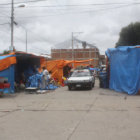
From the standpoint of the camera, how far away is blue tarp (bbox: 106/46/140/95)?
42.6ft

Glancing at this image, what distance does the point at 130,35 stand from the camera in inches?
1152

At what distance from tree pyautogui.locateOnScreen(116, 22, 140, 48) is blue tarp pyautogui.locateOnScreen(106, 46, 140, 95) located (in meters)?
13.8

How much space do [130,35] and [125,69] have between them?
16.7 metres

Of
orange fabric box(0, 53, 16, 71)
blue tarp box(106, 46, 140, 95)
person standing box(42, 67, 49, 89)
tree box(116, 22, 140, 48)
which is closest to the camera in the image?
blue tarp box(106, 46, 140, 95)

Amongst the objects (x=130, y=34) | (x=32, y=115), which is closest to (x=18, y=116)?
(x=32, y=115)

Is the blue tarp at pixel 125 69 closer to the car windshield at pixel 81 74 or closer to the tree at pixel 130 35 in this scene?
the car windshield at pixel 81 74

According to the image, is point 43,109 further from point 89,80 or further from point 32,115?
point 89,80

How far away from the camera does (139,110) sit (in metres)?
8.57

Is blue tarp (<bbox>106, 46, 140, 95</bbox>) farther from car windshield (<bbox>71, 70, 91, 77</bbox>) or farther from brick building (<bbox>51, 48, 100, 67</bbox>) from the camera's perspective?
brick building (<bbox>51, 48, 100, 67</bbox>)

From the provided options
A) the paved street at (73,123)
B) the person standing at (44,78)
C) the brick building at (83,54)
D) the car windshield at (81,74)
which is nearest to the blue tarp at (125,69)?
the car windshield at (81,74)

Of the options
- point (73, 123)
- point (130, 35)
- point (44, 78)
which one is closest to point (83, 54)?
point (130, 35)

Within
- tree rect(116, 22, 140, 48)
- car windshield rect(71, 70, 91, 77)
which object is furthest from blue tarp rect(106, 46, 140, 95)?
tree rect(116, 22, 140, 48)

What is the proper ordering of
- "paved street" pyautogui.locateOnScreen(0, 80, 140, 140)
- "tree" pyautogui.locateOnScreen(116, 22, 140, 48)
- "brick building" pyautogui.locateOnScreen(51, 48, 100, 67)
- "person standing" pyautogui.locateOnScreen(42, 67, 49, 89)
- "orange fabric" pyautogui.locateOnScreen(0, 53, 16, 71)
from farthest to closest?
"brick building" pyautogui.locateOnScreen(51, 48, 100, 67)
"tree" pyautogui.locateOnScreen(116, 22, 140, 48)
"person standing" pyautogui.locateOnScreen(42, 67, 49, 89)
"orange fabric" pyautogui.locateOnScreen(0, 53, 16, 71)
"paved street" pyautogui.locateOnScreen(0, 80, 140, 140)

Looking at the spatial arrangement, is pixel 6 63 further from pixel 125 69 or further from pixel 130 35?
pixel 130 35
